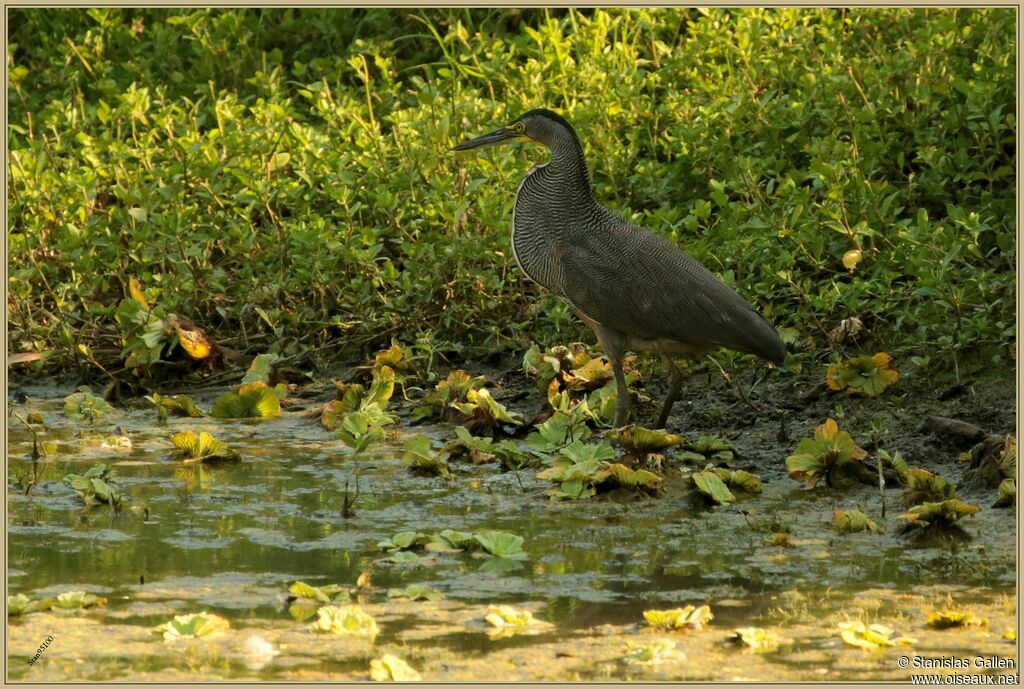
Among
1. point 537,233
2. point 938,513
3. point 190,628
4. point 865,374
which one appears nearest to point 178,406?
point 537,233

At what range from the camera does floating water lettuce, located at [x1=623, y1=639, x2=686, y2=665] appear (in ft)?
13.1

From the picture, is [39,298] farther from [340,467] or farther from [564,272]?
[564,272]

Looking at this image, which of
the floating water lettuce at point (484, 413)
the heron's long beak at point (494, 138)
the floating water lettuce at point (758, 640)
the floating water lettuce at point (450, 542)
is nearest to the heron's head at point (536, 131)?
the heron's long beak at point (494, 138)

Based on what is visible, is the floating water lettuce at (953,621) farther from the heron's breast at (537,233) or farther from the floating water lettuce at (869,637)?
the heron's breast at (537,233)

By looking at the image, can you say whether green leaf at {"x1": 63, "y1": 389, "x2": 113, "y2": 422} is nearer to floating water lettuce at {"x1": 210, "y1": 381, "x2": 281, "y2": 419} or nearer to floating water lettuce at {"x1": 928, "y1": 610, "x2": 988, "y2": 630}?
floating water lettuce at {"x1": 210, "y1": 381, "x2": 281, "y2": 419}

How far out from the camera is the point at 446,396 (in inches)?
269

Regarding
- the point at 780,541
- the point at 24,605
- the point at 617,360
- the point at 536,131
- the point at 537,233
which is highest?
the point at 536,131

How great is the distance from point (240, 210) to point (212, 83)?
1.60 meters

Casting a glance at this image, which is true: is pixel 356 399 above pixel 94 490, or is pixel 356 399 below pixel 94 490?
above

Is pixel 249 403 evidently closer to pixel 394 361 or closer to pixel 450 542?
pixel 394 361

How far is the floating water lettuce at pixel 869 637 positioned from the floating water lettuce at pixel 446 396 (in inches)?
117

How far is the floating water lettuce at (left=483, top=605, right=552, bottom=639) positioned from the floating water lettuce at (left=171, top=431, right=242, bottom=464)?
228 cm

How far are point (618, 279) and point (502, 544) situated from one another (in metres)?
1.78

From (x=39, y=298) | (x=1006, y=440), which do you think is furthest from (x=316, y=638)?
(x=39, y=298)
